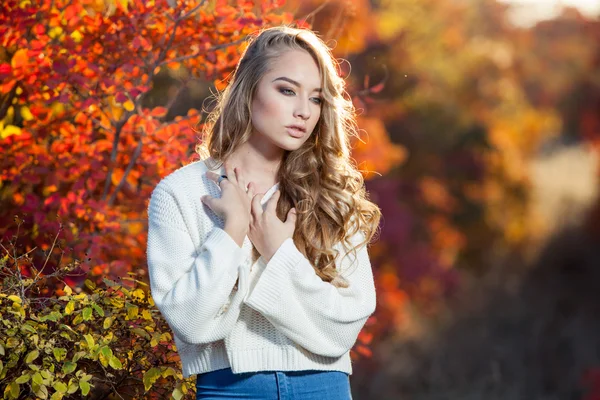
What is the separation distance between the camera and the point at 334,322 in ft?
9.70

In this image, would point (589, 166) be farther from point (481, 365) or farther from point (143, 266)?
point (143, 266)

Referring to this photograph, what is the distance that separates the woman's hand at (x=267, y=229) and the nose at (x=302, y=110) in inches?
11.3

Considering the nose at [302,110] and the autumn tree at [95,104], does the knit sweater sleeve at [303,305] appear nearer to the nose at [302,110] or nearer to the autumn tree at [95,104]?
the nose at [302,110]

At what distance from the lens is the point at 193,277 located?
279 cm

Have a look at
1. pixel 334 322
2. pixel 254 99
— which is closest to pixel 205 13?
pixel 254 99

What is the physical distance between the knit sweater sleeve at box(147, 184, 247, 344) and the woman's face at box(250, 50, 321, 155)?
1.35 ft

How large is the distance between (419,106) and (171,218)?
61.1 ft

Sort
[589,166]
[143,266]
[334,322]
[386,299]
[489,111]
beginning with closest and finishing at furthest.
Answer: [334,322] < [143,266] < [386,299] < [489,111] < [589,166]

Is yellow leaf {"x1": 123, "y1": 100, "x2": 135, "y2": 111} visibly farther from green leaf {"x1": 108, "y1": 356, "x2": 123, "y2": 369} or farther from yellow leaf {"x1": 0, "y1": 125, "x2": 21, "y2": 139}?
green leaf {"x1": 108, "y1": 356, "x2": 123, "y2": 369}

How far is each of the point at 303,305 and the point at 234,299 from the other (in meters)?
0.21

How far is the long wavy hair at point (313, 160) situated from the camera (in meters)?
3.13

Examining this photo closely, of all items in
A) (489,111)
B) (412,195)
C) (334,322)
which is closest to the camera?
(334,322)

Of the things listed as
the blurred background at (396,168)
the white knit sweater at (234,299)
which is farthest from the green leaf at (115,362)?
the blurred background at (396,168)

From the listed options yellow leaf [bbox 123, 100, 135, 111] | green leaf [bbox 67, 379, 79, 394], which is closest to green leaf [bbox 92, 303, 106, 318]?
green leaf [bbox 67, 379, 79, 394]
